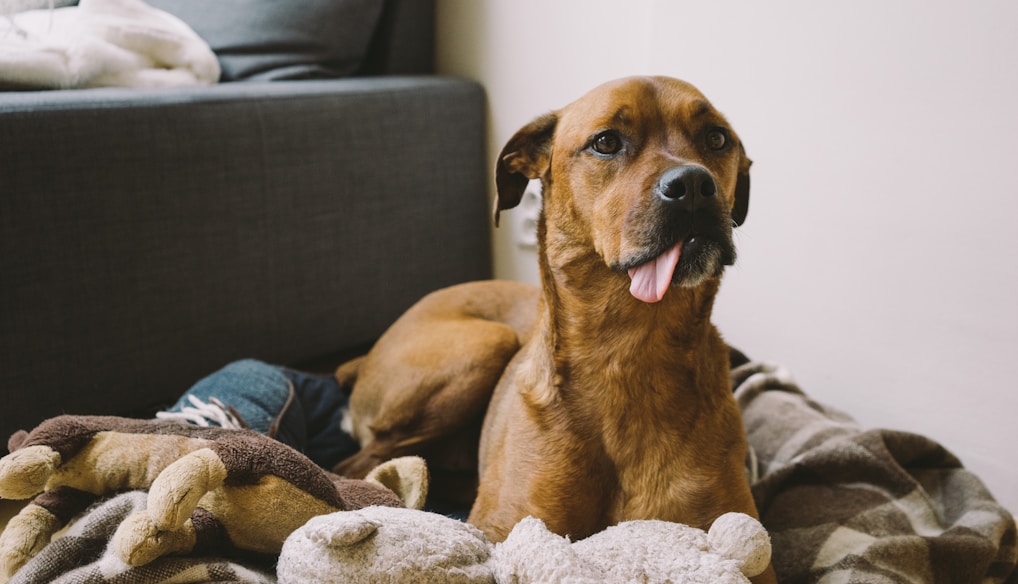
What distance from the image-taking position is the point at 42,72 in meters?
2.01

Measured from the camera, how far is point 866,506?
66.3 inches

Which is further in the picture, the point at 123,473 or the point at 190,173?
the point at 190,173

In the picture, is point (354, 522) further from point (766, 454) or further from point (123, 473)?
point (766, 454)

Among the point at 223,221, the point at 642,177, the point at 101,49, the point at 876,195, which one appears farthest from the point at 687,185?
the point at 101,49

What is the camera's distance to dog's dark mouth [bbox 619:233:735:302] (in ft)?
4.06

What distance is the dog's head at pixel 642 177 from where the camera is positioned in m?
1.23

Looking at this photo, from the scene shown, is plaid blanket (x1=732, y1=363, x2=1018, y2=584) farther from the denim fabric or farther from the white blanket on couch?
the white blanket on couch

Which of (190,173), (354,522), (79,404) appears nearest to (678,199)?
(354,522)

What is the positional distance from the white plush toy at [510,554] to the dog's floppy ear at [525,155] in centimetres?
71

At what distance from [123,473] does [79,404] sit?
790mm

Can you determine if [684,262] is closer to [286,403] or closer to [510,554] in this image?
[510,554]

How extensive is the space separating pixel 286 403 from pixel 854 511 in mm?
1311

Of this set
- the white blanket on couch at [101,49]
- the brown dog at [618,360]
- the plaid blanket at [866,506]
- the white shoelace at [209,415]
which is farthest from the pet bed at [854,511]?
the white blanket on couch at [101,49]

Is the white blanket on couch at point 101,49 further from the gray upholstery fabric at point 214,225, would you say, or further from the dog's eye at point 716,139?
the dog's eye at point 716,139
